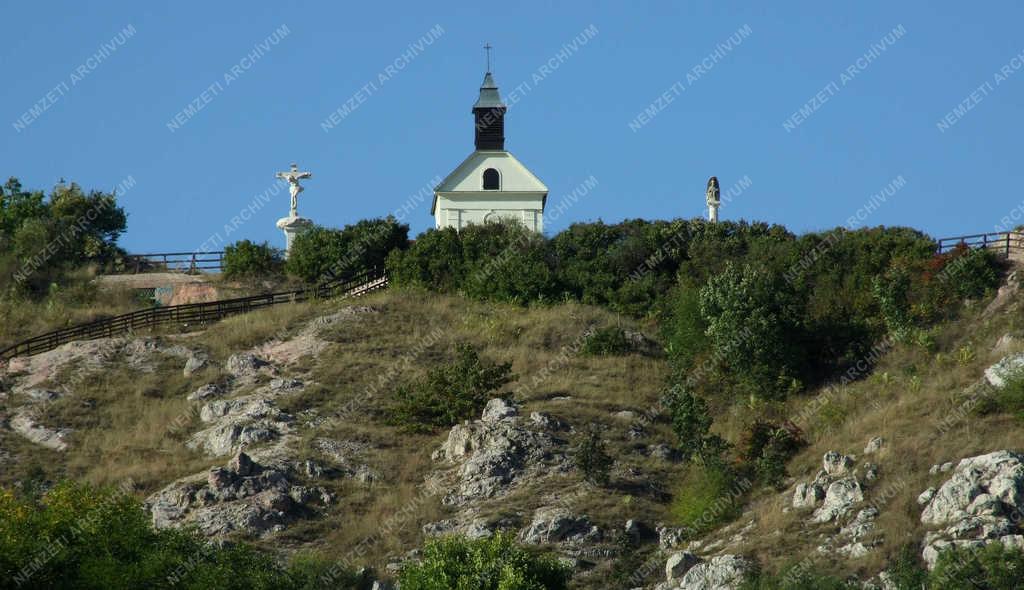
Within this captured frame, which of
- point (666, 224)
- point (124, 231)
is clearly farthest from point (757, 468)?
point (124, 231)

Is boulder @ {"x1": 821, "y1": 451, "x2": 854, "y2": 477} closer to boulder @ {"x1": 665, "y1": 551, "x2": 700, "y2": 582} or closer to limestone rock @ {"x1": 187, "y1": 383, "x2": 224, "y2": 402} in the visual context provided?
boulder @ {"x1": 665, "y1": 551, "x2": 700, "y2": 582}

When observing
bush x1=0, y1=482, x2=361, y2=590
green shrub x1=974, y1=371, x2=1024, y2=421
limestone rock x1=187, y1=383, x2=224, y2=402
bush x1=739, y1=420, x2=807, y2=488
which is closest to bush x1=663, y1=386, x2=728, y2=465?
bush x1=739, y1=420, x2=807, y2=488

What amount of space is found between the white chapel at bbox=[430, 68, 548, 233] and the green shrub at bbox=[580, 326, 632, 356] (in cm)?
1651

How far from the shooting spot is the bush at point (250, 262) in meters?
79.3

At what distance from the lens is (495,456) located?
186 feet

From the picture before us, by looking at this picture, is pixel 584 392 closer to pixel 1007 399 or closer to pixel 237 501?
pixel 237 501

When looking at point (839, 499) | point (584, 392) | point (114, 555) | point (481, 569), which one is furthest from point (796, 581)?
point (114, 555)

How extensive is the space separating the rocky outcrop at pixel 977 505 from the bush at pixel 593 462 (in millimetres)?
9636

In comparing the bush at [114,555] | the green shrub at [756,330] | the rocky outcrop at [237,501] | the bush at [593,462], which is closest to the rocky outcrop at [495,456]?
the bush at [593,462]

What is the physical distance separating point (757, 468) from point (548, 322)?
15.6m

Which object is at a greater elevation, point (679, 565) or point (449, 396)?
point (449, 396)

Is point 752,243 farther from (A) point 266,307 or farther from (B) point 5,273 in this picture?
(B) point 5,273

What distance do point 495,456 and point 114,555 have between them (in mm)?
12926

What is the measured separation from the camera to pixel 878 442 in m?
54.0
